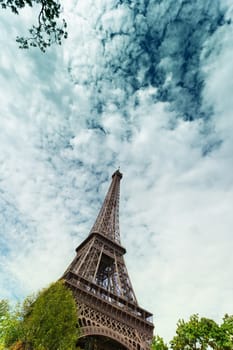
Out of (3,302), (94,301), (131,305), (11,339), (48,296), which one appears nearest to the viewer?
(48,296)

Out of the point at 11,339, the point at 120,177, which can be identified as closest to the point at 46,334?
the point at 11,339

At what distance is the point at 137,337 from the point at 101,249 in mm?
14709

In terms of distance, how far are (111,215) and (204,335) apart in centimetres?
4250

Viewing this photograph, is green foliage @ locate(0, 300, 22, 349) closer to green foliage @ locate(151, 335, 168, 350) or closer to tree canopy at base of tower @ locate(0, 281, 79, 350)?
tree canopy at base of tower @ locate(0, 281, 79, 350)

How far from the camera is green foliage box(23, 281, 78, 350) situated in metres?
19.0

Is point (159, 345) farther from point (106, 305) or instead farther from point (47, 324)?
point (106, 305)

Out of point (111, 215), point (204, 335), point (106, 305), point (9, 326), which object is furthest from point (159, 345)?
point (111, 215)

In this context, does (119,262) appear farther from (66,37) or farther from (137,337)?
(66,37)

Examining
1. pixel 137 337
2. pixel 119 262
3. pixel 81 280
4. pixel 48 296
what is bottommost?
pixel 48 296

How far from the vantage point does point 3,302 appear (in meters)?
25.6

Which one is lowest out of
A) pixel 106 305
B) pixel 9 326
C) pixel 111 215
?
pixel 9 326

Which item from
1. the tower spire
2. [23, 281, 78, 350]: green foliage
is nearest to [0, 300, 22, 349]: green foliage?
[23, 281, 78, 350]: green foliage

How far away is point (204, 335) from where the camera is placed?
13.7 meters

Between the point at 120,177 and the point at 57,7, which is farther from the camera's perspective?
the point at 120,177
